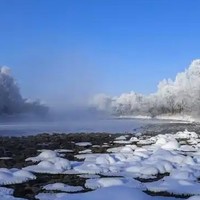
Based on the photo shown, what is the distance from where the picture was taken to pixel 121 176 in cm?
1267

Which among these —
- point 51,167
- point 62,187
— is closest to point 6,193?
point 62,187

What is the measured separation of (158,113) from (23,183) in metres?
115

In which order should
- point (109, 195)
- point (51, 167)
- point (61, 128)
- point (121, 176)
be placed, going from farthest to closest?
point (61, 128)
point (51, 167)
point (121, 176)
point (109, 195)

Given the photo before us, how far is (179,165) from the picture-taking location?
48.2 feet

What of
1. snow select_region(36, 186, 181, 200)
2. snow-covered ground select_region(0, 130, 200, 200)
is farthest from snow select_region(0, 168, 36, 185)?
snow select_region(36, 186, 181, 200)

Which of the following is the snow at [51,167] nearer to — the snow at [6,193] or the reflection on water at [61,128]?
the snow at [6,193]

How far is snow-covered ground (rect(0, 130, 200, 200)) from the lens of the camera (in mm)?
9906

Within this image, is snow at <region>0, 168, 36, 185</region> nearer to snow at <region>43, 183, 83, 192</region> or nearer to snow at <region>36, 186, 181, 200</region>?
snow at <region>43, 183, 83, 192</region>

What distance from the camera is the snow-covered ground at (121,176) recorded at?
9.91 meters

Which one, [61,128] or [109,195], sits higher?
[61,128]

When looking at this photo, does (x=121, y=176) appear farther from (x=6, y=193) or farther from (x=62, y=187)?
(x=6, y=193)

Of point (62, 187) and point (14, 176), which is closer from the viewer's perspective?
point (62, 187)

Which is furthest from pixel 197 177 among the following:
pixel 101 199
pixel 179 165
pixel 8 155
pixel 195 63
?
pixel 195 63

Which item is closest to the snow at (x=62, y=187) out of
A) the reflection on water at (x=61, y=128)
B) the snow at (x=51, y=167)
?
the snow at (x=51, y=167)
